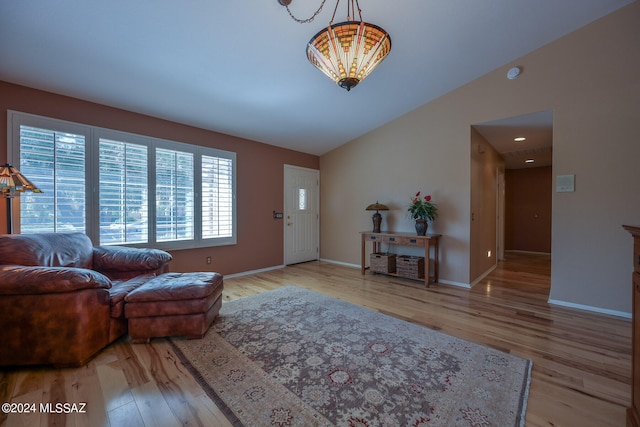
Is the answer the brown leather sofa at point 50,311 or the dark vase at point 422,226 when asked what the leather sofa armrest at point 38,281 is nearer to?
the brown leather sofa at point 50,311

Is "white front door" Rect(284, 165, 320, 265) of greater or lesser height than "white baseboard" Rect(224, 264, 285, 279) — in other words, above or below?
above

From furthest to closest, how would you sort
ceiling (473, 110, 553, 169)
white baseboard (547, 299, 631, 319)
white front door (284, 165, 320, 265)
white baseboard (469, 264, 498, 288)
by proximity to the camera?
1. white front door (284, 165, 320, 265)
2. white baseboard (469, 264, 498, 288)
3. ceiling (473, 110, 553, 169)
4. white baseboard (547, 299, 631, 319)

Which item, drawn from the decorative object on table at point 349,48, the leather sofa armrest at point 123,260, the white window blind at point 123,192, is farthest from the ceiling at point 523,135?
the white window blind at point 123,192

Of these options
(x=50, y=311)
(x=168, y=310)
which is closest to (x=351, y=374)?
(x=168, y=310)

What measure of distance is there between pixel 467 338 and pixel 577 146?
2.68 metres

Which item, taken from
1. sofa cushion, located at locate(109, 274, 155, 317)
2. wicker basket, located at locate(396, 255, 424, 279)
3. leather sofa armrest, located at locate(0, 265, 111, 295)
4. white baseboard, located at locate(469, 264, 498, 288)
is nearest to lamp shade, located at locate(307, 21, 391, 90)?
leather sofa armrest, located at locate(0, 265, 111, 295)

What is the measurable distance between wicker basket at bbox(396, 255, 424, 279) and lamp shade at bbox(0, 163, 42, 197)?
444 centimetres

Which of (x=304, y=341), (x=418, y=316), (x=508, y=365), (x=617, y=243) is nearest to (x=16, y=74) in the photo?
(x=304, y=341)

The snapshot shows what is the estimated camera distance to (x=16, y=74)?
99.3 inches

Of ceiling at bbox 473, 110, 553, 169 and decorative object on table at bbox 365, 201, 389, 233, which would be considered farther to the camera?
decorative object on table at bbox 365, 201, 389, 233

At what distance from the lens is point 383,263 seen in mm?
4352

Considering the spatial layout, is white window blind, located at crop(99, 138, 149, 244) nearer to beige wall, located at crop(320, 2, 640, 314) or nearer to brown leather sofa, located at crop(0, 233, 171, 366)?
brown leather sofa, located at crop(0, 233, 171, 366)

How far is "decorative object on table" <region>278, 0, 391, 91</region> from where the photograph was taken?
1560 millimetres

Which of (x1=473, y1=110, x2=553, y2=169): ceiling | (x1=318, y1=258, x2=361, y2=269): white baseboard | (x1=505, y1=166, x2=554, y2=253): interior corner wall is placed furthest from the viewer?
(x1=505, y1=166, x2=554, y2=253): interior corner wall
